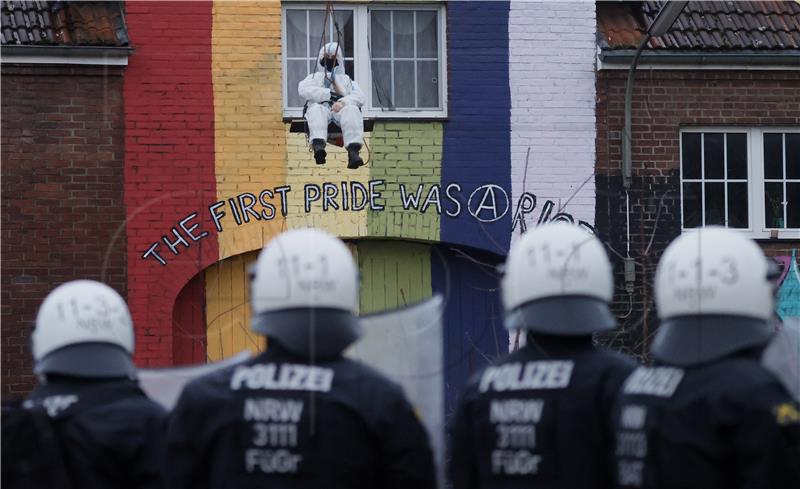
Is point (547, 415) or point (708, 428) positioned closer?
point (708, 428)

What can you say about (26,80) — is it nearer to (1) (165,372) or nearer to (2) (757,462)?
(1) (165,372)

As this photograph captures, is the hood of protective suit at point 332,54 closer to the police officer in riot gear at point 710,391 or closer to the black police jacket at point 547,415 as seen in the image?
the black police jacket at point 547,415

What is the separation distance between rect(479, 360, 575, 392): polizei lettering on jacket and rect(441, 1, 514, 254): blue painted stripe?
8.87m

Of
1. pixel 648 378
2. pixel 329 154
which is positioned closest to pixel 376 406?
pixel 648 378

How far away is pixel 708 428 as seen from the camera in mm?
4715

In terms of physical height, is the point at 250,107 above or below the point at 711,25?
below

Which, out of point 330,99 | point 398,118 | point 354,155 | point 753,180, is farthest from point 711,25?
point 330,99

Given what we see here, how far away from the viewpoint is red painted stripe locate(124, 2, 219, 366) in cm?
1380

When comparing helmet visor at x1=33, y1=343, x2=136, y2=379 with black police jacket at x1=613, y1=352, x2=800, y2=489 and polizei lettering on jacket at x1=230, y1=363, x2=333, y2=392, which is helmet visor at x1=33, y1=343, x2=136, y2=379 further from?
black police jacket at x1=613, y1=352, x2=800, y2=489

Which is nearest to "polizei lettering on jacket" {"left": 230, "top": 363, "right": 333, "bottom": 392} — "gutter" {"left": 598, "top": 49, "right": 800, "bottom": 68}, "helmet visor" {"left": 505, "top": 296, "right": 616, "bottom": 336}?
"helmet visor" {"left": 505, "top": 296, "right": 616, "bottom": 336}

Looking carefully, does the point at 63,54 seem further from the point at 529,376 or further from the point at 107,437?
the point at 529,376

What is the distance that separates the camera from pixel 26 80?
44.7 ft

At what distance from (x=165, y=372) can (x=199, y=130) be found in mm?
8049

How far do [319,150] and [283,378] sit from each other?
881cm
